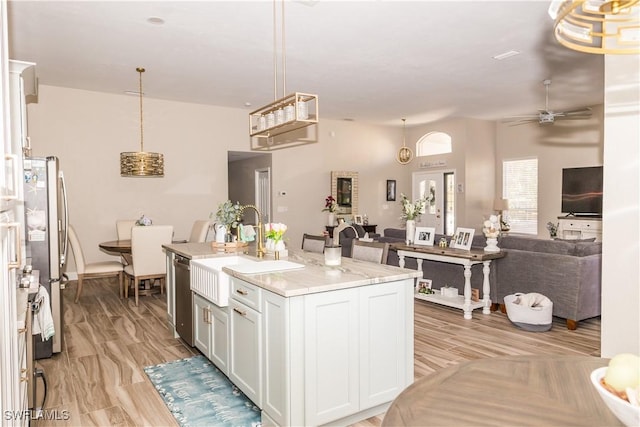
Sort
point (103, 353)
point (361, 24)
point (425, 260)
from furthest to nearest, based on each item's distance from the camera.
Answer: point (425, 260) → point (361, 24) → point (103, 353)

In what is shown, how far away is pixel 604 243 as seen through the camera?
2.37 meters

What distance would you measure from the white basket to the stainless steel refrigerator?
4253 mm

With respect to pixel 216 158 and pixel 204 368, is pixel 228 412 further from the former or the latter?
pixel 216 158

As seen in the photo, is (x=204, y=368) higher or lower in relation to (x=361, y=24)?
lower

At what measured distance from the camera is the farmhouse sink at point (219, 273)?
2.87m

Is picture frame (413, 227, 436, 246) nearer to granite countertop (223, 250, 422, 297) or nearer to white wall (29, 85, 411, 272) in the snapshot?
granite countertop (223, 250, 422, 297)

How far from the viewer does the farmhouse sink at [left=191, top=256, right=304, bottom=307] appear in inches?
113

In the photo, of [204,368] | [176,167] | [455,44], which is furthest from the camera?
[176,167]

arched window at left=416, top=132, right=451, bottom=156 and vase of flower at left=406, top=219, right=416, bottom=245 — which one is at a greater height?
arched window at left=416, top=132, right=451, bottom=156

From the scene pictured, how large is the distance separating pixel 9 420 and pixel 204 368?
1935 millimetres

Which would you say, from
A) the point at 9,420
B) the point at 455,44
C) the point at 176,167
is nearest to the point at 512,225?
the point at 455,44

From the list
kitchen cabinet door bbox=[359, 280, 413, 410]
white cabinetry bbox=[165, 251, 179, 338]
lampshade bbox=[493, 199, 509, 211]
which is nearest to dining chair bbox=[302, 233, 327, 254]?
white cabinetry bbox=[165, 251, 179, 338]

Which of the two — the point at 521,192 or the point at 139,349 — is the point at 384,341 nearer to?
the point at 139,349

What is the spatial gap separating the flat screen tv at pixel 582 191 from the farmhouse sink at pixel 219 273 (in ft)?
24.4
